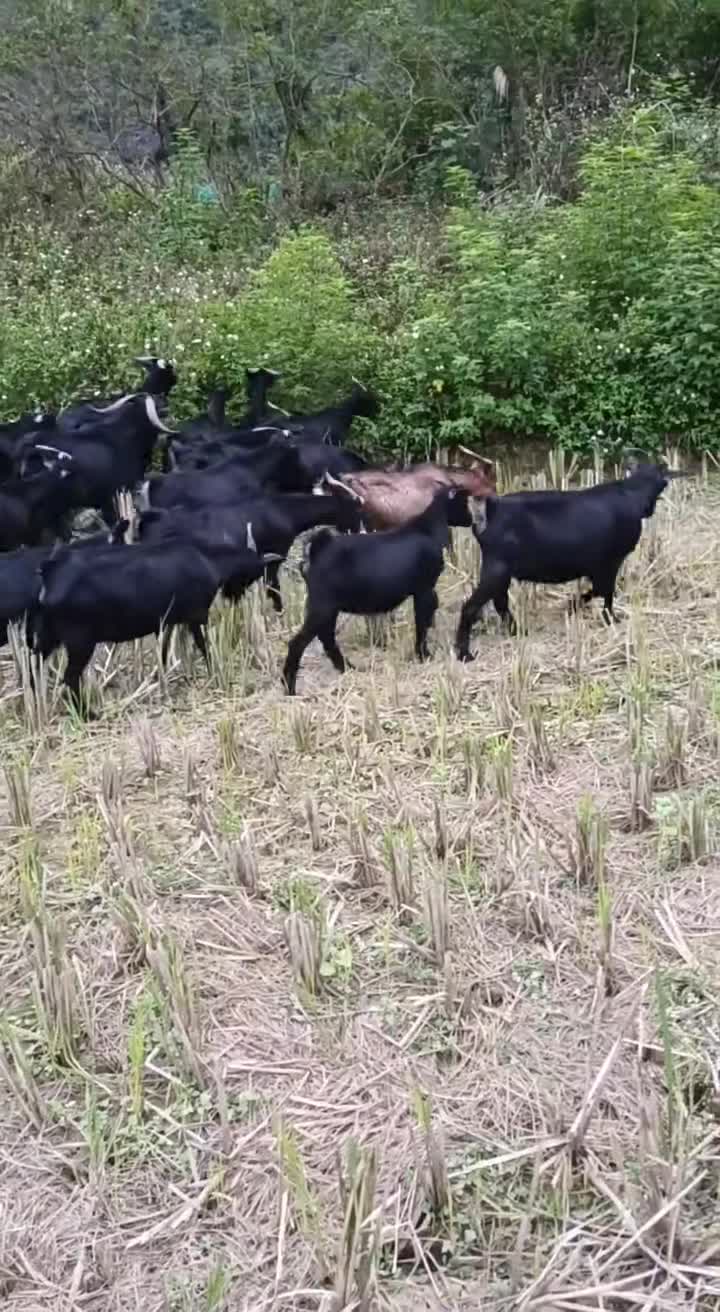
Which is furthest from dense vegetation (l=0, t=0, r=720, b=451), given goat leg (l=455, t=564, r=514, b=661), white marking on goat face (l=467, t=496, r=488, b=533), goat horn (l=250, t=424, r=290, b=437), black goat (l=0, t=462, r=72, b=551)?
goat leg (l=455, t=564, r=514, b=661)

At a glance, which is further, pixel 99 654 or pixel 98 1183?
pixel 99 654

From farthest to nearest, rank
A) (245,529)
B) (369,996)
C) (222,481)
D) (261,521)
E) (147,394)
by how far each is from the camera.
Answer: (147,394) → (222,481) → (261,521) → (245,529) → (369,996)

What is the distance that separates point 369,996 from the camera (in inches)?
166

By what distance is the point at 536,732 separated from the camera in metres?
5.77

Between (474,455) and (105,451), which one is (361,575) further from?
(474,455)

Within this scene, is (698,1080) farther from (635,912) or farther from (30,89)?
(30,89)

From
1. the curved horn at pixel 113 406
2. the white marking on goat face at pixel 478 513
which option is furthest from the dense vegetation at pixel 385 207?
the white marking on goat face at pixel 478 513

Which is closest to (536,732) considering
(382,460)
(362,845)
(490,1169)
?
(362,845)

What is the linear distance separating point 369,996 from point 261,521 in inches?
152

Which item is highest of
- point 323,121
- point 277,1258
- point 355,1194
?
point 323,121

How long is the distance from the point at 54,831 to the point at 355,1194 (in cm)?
268

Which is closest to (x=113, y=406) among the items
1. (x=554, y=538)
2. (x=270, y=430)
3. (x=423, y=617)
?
(x=270, y=430)

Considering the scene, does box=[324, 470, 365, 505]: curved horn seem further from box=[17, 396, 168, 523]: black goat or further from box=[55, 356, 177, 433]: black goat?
box=[55, 356, 177, 433]: black goat

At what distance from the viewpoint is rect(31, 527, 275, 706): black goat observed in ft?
21.3
